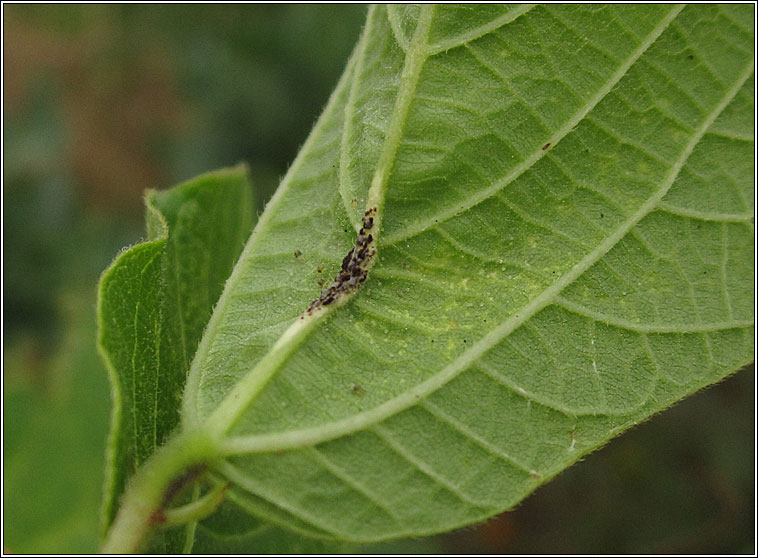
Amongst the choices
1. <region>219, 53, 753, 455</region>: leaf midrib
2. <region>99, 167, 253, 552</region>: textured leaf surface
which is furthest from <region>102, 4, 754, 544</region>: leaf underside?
<region>99, 167, 253, 552</region>: textured leaf surface

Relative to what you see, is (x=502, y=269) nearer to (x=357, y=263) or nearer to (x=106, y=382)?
(x=357, y=263)

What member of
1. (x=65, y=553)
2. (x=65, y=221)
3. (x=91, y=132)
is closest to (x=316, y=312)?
(x=65, y=553)

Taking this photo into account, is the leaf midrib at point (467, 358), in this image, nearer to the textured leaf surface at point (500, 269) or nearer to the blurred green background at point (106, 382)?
the textured leaf surface at point (500, 269)

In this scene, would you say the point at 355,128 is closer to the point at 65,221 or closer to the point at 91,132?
the point at 65,221

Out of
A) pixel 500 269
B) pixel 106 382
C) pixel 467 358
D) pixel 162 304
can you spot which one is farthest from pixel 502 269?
pixel 106 382

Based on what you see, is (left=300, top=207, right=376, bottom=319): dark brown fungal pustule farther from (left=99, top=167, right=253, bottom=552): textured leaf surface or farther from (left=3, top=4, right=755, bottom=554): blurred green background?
(left=3, top=4, right=755, bottom=554): blurred green background
